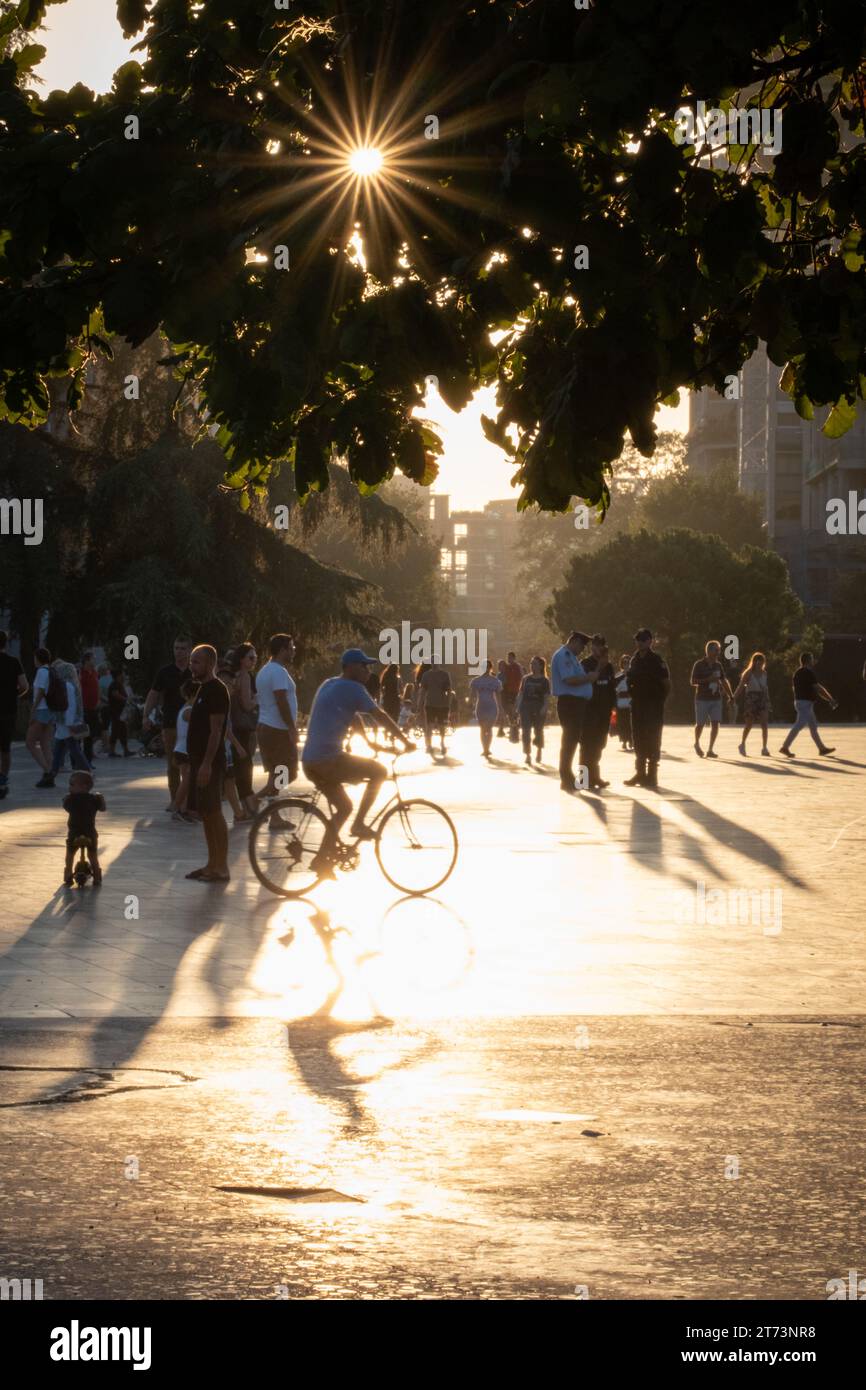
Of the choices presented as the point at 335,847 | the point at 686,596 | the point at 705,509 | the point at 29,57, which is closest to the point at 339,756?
the point at 335,847

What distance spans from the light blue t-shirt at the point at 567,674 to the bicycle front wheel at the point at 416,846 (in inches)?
418

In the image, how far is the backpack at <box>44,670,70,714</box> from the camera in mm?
24078

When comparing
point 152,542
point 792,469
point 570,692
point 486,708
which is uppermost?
point 792,469

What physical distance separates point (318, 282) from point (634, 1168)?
2.86 metres

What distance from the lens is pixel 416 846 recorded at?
14.0 m

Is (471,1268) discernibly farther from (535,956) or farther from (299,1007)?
(535,956)

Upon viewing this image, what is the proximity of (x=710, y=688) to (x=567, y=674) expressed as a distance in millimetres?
9779

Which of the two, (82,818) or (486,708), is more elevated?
(486,708)

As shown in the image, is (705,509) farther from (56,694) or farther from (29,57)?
(29,57)

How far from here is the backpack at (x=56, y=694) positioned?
24078mm

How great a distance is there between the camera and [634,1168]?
6398mm

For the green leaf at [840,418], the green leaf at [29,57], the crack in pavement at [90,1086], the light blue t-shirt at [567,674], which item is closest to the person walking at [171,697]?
the light blue t-shirt at [567,674]

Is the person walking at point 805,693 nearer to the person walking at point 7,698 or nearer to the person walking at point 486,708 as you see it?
the person walking at point 486,708

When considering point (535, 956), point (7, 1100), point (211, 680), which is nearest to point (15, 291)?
point (7, 1100)
